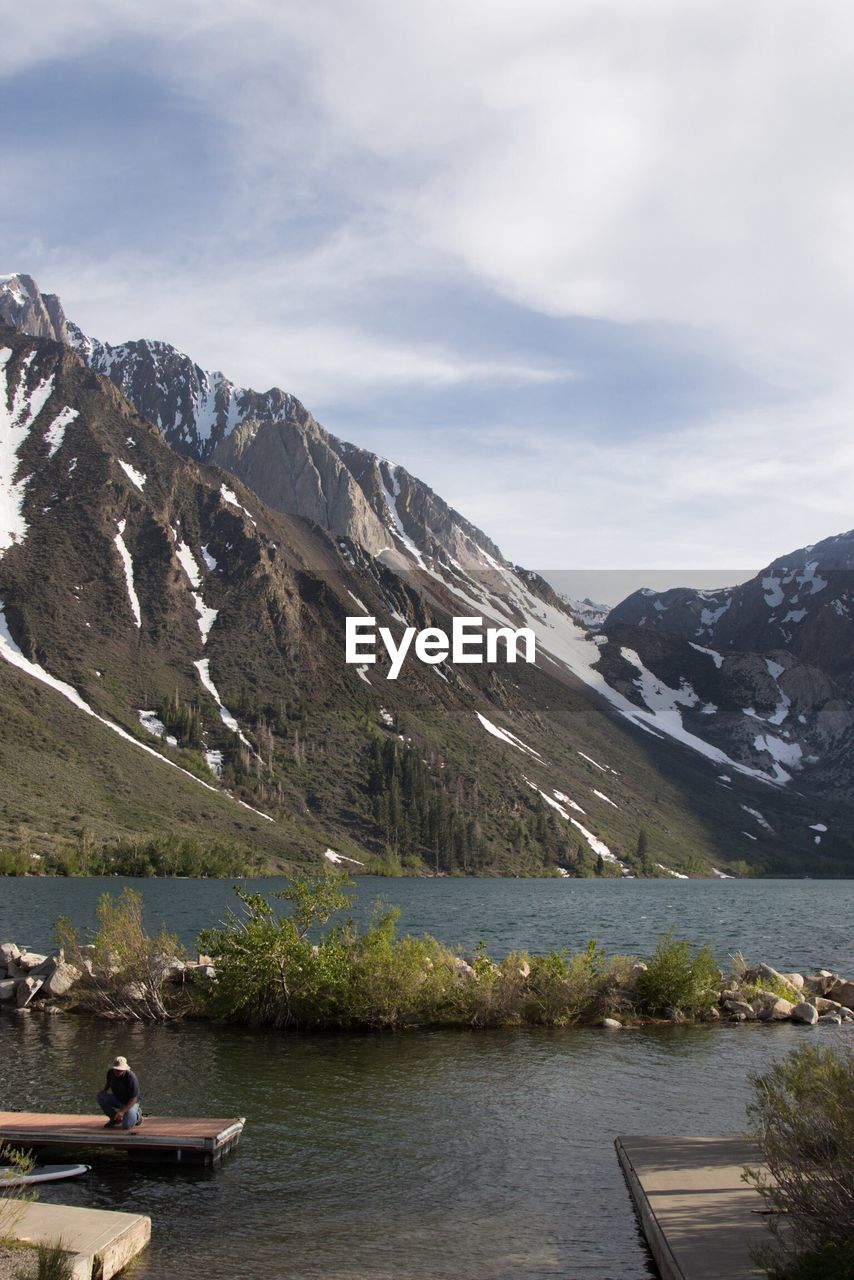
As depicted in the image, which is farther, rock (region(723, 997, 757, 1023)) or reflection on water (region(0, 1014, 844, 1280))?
rock (region(723, 997, 757, 1023))

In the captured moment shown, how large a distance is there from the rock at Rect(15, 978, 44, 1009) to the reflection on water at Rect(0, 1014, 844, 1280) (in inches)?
95.7

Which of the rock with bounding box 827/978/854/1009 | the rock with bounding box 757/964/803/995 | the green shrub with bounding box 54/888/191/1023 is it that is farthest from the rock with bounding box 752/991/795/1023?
the green shrub with bounding box 54/888/191/1023

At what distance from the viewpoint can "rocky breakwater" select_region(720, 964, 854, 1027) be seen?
41.4 metres

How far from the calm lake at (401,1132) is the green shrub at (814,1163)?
13.9 feet

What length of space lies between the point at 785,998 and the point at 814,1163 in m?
32.5

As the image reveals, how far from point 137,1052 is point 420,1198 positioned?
15.5m

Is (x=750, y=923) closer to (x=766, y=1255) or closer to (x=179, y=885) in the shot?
(x=179, y=885)

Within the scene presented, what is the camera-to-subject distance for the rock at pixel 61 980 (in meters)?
40.2

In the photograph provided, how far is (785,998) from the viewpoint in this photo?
4312 centimetres

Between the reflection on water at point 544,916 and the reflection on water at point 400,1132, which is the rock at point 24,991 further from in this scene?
the reflection on water at point 544,916

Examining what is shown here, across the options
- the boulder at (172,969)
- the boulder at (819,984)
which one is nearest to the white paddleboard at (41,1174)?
the boulder at (172,969)

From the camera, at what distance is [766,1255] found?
12.9 metres

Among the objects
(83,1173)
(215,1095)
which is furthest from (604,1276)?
(215,1095)

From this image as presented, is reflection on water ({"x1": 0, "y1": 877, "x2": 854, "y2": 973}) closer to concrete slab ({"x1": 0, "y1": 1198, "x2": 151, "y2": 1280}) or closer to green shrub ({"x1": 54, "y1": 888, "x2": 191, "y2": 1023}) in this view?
green shrub ({"x1": 54, "y1": 888, "x2": 191, "y2": 1023})
